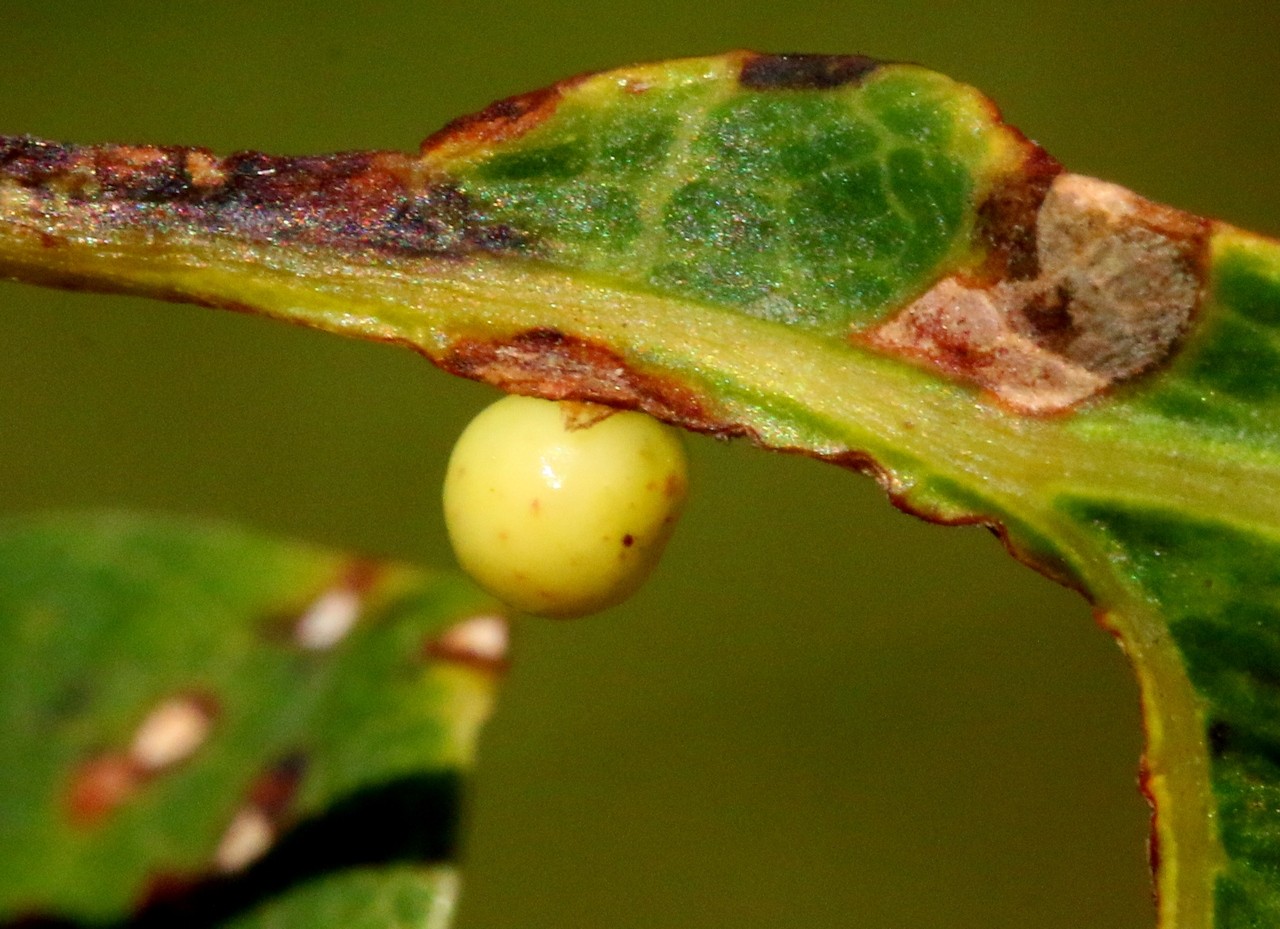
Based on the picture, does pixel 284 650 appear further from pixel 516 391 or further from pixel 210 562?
pixel 516 391

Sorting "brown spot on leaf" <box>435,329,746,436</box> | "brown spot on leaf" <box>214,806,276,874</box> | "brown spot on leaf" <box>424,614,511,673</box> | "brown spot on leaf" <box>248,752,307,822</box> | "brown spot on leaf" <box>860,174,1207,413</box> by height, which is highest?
"brown spot on leaf" <box>860,174,1207,413</box>

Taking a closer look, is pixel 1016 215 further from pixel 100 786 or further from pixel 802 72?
pixel 100 786

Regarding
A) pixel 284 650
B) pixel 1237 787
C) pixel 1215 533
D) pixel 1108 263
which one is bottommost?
pixel 284 650

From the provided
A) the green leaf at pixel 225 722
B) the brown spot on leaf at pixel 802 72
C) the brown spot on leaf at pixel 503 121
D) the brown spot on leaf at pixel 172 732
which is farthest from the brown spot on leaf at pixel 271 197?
the brown spot on leaf at pixel 172 732

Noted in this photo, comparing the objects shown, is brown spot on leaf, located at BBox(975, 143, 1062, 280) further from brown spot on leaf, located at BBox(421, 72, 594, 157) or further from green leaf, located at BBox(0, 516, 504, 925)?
green leaf, located at BBox(0, 516, 504, 925)

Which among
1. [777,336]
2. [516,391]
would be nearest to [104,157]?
[516,391]

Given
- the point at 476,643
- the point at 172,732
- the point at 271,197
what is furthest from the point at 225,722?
the point at 271,197

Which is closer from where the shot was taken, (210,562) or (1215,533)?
(1215,533)

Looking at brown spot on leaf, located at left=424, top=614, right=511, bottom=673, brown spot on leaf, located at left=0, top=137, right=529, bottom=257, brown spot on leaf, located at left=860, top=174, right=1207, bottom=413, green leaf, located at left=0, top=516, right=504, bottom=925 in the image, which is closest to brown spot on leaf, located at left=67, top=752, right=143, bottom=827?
green leaf, located at left=0, top=516, right=504, bottom=925
